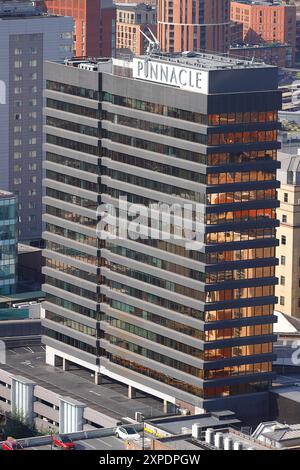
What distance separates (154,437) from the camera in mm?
197500
